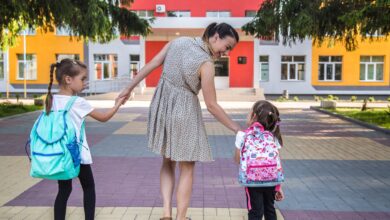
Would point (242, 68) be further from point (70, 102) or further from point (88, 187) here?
point (70, 102)

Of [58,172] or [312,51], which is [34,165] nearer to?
[58,172]

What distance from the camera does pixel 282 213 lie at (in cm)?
514

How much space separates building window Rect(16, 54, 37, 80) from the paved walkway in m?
28.8

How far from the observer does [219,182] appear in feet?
22.0

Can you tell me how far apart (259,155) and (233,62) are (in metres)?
32.8

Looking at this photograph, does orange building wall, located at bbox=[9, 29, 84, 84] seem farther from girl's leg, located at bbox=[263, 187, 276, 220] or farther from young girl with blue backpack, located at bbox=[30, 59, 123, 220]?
Result: girl's leg, located at bbox=[263, 187, 276, 220]

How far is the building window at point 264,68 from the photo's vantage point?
38.7 metres

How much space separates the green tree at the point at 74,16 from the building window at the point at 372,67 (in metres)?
24.7

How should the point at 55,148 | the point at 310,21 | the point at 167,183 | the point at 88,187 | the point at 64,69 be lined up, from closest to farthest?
the point at 55,148
the point at 64,69
the point at 88,187
the point at 167,183
the point at 310,21

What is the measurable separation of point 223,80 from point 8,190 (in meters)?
30.5

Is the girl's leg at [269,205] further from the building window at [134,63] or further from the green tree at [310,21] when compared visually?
the building window at [134,63]

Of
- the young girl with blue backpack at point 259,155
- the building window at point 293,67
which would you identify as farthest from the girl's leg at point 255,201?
the building window at point 293,67

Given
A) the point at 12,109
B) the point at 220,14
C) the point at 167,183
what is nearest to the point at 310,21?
the point at 167,183

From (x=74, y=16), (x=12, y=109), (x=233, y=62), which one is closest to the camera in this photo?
(x=74, y=16)
